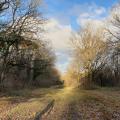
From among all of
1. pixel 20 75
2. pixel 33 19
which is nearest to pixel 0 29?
pixel 33 19

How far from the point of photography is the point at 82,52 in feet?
237

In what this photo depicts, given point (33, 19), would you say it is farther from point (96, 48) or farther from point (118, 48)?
point (96, 48)

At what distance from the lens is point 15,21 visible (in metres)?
45.3

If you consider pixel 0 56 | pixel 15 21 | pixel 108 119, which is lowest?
pixel 108 119

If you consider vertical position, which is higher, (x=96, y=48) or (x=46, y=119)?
(x=96, y=48)

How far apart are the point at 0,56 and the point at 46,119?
3244 centimetres

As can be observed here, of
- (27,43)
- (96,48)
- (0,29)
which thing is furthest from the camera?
(96,48)

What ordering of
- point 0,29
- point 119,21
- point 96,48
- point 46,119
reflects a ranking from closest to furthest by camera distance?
point 46,119 < point 0,29 < point 119,21 < point 96,48

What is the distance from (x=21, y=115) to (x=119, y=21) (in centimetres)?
3471

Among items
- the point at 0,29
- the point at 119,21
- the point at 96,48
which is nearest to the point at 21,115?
the point at 0,29

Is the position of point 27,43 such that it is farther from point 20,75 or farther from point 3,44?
point 20,75

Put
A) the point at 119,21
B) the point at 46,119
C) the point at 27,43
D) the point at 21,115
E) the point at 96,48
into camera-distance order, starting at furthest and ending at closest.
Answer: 1. the point at 96,48
2. the point at 119,21
3. the point at 27,43
4. the point at 21,115
5. the point at 46,119

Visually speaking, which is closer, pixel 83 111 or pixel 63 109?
pixel 83 111

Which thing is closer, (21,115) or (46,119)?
(46,119)
